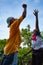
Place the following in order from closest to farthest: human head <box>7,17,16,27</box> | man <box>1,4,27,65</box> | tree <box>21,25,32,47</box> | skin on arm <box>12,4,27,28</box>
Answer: skin on arm <box>12,4,27,28</box> < man <box>1,4,27,65</box> < human head <box>7,17,16,27</box> < tree <box>21,25,32,47</box>

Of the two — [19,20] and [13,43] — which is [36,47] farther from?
[19,20]

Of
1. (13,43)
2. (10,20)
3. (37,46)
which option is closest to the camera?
(13,43)

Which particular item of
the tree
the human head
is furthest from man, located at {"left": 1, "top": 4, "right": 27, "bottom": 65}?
the tree

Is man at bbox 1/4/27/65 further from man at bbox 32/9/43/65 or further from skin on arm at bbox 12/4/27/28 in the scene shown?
man at bbox 32/9/43/65

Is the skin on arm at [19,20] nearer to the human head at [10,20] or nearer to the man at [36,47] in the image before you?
the human head at [10,20]

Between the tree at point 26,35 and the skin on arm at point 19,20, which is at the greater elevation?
the skin on arm at point 19,20

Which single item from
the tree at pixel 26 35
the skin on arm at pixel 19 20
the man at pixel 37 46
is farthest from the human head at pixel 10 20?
the tree at pixel 26 35

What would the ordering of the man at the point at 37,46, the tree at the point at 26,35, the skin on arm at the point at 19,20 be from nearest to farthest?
the skin on arm at the point at 19,20 < the man at the point at 37,46 < the tree at the point at 26,35

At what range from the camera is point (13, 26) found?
660 cm

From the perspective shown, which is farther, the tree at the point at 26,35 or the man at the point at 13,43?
the tree at the point at 26,35

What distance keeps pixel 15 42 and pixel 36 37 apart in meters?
0.87

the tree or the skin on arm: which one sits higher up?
the skin on arm

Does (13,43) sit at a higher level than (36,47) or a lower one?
higher

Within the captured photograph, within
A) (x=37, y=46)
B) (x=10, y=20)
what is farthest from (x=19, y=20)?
(x=37, y=46)
